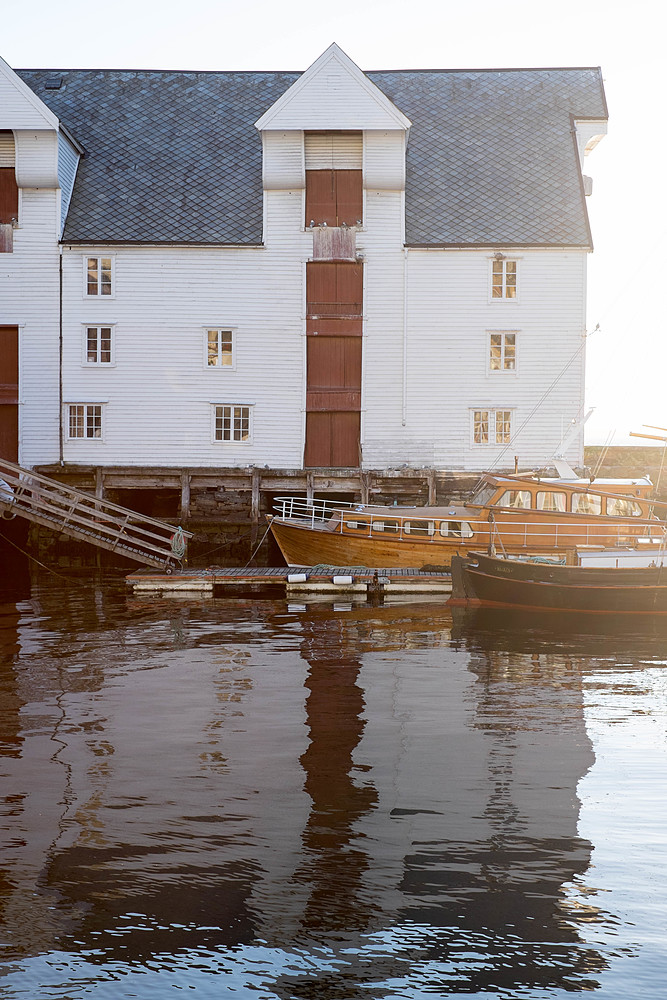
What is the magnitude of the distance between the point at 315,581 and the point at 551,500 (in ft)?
21.8

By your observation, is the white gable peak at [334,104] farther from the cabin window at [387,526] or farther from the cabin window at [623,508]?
the cabin window at [623,508]

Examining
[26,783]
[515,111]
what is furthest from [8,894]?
[515,111]

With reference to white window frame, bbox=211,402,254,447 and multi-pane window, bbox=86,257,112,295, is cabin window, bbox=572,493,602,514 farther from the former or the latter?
multi-pane window, bbox=86,257,112,295

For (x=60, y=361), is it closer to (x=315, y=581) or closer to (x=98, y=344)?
(x=98, y=344)

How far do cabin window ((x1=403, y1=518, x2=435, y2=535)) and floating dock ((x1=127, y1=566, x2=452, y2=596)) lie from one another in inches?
49.3

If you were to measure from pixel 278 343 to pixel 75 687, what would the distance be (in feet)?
66.6

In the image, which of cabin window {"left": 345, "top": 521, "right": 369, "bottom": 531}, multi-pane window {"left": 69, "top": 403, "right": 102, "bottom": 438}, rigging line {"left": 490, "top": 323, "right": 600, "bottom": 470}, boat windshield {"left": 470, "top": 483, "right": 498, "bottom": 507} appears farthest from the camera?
multi-pane window {"left": 69, "top": 403, "right": 102, "bottom": 438}

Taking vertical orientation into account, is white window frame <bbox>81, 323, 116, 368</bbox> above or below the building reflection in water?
above

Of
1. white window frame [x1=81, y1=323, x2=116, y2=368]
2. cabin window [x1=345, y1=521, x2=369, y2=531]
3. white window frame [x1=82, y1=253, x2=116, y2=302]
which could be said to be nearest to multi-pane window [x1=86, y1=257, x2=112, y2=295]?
white window frame [x1=82, y1=253, x2=116, y2=302]

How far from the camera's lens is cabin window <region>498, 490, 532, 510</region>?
94.4ft

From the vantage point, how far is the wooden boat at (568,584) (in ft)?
81.9

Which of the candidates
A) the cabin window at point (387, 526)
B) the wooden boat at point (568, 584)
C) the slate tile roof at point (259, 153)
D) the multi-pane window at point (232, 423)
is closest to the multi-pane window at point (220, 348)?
the multi-pane window at point (232, 423)

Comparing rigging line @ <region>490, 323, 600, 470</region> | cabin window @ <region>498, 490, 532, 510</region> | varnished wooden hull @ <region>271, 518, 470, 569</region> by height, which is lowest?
varnished wooden hull @ <region>271, 518, 470, 569</region>

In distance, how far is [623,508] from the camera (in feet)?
94.7
